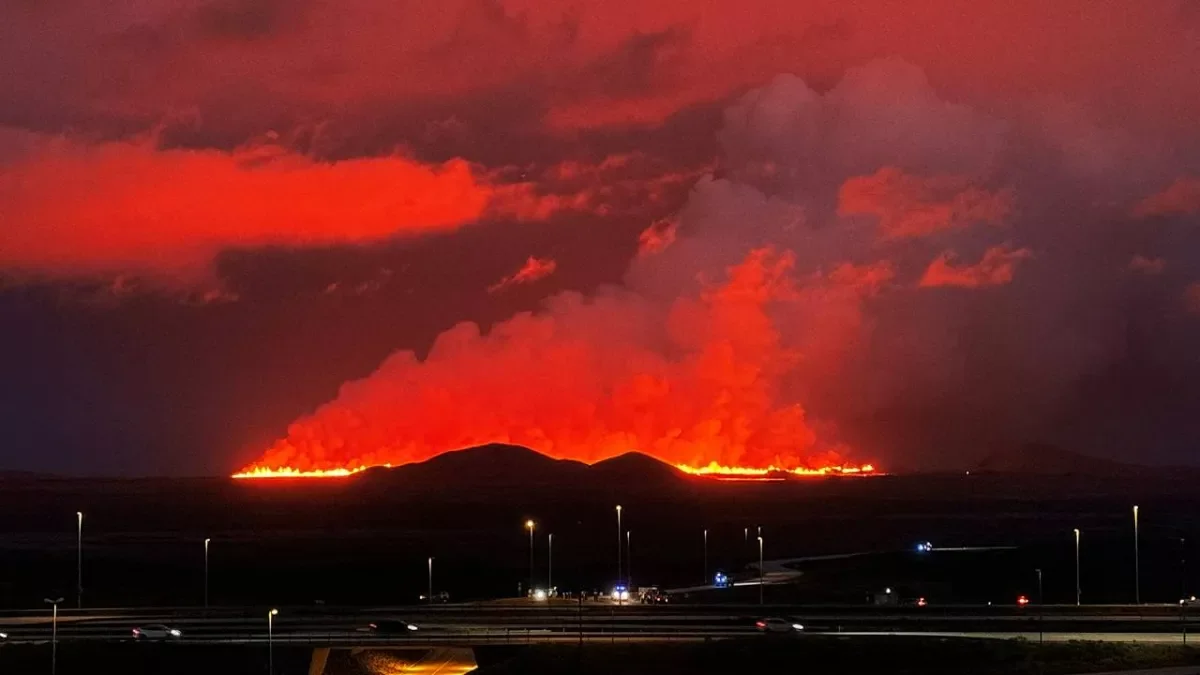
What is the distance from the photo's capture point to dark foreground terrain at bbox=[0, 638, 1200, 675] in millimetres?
80188

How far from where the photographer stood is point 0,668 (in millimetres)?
87750

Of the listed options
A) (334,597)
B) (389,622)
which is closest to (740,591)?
(334,597)

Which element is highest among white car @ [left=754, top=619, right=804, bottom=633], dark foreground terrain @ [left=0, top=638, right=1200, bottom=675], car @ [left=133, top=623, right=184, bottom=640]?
car @ [left=133, top=623, right=184, bottom=640]

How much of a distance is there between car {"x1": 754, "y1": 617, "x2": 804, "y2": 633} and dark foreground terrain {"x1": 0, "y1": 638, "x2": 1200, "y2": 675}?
5798mm

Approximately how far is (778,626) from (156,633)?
34409 millimetres

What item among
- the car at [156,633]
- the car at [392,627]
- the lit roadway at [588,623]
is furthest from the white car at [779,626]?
the car at [156,633]

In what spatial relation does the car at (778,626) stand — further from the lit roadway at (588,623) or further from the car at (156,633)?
the car at (156,633)

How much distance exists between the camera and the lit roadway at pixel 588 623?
91.5 m

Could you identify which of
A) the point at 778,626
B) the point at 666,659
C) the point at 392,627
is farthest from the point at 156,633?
the point at 778,626

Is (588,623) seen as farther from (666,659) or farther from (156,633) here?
(156,633)

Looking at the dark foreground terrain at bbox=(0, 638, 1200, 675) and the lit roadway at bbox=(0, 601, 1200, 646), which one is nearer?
the dark foreground terrain at bbox=(0, 638, 1200, 675)

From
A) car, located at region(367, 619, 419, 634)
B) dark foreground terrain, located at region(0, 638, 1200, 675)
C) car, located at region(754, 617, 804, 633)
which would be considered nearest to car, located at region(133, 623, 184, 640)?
dark foreground terrain, located at region(0, 638, 1200, 675)

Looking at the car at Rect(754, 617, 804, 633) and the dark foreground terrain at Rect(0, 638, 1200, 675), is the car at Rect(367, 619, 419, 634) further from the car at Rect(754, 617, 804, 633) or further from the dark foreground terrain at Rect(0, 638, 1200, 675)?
the car at Rect(754, 617, 804, 633)

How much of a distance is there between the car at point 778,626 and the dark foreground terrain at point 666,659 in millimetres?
5798
